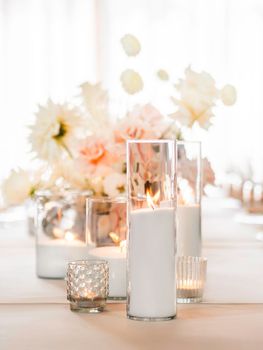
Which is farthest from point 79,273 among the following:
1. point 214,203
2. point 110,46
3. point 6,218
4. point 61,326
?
point 110,46

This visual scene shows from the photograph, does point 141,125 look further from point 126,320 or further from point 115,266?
point 126,320

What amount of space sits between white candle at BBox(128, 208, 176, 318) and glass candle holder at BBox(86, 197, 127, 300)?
243 mm

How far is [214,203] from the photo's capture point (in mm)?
4500

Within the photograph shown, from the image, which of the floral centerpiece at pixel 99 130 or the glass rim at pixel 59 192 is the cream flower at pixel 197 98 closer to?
the floral centerpiece at pixel 99 130

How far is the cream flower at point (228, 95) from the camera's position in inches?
68.8

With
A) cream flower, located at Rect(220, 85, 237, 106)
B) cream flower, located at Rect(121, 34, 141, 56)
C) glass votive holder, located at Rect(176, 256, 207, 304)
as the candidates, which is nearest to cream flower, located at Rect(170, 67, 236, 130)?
cream flower, located at Rect(220, 85, 237, 106)

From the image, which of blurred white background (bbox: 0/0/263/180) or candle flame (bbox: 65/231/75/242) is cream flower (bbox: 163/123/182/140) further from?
blurred white background (bbox: 0/0/263/180)

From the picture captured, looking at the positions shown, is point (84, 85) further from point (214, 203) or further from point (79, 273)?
point (214, 203)

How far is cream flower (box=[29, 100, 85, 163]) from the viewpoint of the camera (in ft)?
5.90

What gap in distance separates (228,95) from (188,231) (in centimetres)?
27

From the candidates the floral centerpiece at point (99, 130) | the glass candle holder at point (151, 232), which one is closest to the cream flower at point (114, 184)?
the floral centerpiece at point (99, 130)

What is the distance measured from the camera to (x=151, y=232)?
128cm

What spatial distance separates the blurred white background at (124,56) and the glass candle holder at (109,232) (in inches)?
209

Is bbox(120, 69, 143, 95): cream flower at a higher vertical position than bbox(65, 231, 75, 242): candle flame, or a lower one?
higher
